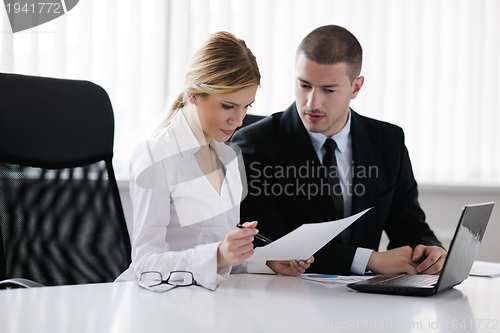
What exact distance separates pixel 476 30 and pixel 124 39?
6.38 feet

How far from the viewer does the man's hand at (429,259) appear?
105 centimetres

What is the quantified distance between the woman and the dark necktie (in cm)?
31

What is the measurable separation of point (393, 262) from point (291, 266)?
0.87 feet

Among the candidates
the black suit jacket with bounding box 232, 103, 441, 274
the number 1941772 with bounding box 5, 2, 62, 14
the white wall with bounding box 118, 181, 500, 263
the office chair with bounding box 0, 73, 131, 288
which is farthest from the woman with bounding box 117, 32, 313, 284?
the white wall with bounding box 118, 181, 500, 263

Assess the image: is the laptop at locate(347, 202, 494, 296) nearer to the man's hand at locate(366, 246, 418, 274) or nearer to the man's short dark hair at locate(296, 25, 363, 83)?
the man's hand at locate(366, 246, 418, 274)

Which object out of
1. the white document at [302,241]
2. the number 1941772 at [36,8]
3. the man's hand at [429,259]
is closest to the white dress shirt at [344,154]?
the man's hand at [429,259]

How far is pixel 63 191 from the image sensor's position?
46.9 inches

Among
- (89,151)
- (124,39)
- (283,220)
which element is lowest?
(283,220)

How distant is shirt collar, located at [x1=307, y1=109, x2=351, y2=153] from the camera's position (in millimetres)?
1435

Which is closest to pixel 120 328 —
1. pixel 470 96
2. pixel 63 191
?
pixel 63 191

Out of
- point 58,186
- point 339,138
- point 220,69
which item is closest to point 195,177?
point 220,69

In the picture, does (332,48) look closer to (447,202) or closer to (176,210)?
(176,210)

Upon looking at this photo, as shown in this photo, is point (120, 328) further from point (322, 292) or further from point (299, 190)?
point (299, 190)

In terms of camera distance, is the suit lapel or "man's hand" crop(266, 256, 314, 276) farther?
the suit lapel
